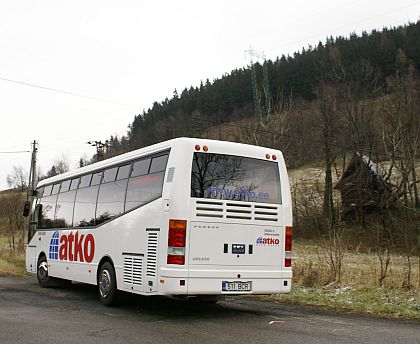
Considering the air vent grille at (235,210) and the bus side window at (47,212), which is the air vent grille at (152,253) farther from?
the bus side window at (47,212)

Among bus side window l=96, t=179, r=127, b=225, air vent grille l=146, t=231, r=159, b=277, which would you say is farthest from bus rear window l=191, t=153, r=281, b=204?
bus side window l=96, t=179, r=127, b=225

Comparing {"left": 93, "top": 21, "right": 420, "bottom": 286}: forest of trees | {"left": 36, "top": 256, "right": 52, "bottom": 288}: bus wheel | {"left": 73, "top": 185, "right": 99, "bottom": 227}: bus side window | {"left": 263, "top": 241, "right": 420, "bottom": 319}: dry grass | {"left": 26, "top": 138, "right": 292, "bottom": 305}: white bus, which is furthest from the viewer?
{"left": 93, "top": 21, "right": 420, "bottom": 286}: forest of trees

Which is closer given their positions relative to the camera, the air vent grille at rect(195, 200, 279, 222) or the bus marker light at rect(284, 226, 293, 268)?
the air vent grille at rect(195, 200, 279, 222)

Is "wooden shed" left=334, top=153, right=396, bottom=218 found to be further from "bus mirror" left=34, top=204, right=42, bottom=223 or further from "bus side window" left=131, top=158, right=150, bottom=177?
"bus side window" left=131, top=158, right=150, bottom=177

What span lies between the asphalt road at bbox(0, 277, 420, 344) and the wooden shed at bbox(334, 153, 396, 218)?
32.9 meters

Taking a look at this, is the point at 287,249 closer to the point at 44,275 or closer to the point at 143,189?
the point at 143,189

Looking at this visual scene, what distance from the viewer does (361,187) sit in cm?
4416

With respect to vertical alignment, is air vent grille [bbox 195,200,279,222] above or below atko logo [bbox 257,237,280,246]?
above

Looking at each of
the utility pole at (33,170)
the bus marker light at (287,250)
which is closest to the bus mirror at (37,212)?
the bus marker light at (287,250)

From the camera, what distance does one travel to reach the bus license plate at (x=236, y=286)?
8.95 metres

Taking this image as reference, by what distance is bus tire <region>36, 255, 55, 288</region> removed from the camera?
14562 millimetres

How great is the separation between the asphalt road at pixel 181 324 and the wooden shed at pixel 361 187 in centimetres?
3294

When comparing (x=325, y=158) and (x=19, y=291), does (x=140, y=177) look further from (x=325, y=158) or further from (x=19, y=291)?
(x=325, y=158)

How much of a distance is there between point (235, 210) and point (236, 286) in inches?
51.9
